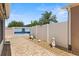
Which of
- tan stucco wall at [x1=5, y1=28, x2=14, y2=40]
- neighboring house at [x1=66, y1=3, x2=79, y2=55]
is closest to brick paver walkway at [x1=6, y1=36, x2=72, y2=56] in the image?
neighboring house at [x1=66, y1=3, x2=79, y2=55]

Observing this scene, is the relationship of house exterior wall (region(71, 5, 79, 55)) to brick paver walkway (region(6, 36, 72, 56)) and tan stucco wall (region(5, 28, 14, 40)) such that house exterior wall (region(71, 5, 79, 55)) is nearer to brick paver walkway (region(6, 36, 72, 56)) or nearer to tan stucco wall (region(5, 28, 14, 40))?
brick paver walkway (region(6, 36, 72, 56))

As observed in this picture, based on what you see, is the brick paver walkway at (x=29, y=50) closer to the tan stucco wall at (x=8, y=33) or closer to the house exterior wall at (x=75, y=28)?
the house exterior wall at (x=75, y=28)

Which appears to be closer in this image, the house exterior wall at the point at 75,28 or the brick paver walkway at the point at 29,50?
the brick paver walkway at the point at 29,50

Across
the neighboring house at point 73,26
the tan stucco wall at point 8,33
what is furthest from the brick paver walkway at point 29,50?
the tan stucco wall at point 8,33

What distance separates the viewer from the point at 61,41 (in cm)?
1073

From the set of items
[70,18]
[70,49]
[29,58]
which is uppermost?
[70,18]

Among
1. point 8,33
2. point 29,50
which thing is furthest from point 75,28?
point 8,33

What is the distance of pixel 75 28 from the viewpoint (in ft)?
29.7

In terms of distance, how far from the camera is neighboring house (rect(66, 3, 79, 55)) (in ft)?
28.8

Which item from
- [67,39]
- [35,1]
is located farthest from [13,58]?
[67,39]

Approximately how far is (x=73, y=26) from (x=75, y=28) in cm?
27

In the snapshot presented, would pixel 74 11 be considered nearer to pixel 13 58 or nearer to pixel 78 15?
pixel 78 15

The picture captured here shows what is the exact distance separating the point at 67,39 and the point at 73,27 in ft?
2.62

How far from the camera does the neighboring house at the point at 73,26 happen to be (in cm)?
879
